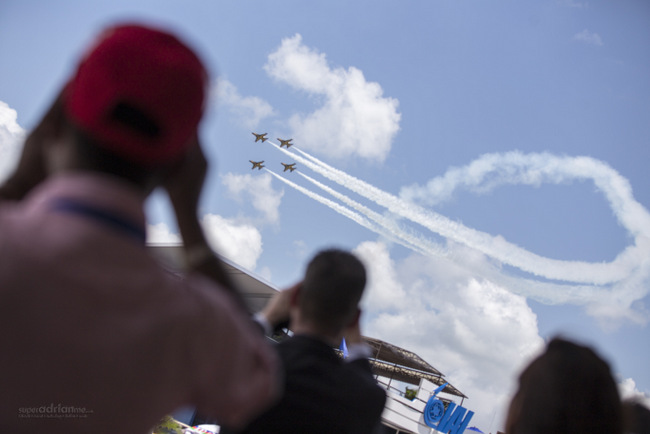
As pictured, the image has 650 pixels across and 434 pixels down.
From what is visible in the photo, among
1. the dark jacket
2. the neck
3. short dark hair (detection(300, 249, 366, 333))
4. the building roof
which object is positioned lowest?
the dark jacket

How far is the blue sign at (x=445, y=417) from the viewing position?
22.2 metres

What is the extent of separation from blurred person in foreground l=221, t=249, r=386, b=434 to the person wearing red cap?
3.63 ft

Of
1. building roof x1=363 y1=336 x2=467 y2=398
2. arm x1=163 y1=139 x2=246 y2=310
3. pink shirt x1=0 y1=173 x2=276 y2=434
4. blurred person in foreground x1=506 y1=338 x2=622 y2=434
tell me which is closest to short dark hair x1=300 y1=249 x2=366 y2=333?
blurred person in foreground x1=506 y1=338 x2=622 y2=434

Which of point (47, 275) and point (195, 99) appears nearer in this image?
point (47, 275)

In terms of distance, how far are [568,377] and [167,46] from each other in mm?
2179

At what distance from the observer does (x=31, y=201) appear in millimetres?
993

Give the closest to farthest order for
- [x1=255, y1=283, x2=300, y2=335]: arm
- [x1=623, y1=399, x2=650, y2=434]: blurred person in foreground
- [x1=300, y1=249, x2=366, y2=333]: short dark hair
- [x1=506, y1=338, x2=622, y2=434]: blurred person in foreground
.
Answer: [x1=255, y1=283, x2=300, y2=335]: arm → [x1=506, y1=338, x2=622, y2=434]: blurred person in foreground → [x1=300, y1=249, x2=366, y2=333]: short dark hair → [x1=623, y1=399, x2=650, y2=434]: blurred person in foreground

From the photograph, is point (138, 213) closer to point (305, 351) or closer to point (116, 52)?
point (116, 52)

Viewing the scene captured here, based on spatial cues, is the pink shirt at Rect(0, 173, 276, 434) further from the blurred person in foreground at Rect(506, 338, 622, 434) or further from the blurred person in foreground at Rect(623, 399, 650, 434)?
the blurred person in foreground at Rect(623, 399, 650, 434)

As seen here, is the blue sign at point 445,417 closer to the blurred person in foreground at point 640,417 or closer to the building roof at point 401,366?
the building roof at point 401,366

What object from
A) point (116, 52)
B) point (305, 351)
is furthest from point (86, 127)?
point (305, 351)

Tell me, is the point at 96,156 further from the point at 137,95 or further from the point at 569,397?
the point at 569,397

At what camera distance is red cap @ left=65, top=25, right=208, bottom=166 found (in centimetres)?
102

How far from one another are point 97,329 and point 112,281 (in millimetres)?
93
